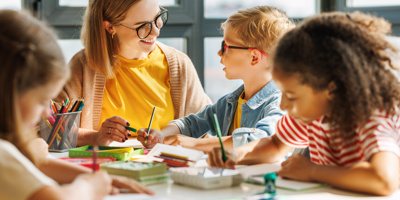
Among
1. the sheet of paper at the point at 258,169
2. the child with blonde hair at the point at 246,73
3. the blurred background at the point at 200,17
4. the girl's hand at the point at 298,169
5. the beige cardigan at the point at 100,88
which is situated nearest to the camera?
the girl's hand at the point at 298,169

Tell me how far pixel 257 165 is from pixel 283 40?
0.38m

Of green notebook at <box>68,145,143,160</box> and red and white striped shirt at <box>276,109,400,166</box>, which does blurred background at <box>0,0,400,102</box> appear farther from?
red and white striped shirt at <box>276,109,400,166</box>

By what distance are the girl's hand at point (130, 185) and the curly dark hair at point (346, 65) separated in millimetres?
413

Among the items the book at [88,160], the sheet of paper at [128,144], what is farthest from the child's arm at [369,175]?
the sheet of paper at [128,144]

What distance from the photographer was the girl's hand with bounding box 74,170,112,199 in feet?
2.98

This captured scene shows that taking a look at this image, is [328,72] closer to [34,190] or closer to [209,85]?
[34,190]

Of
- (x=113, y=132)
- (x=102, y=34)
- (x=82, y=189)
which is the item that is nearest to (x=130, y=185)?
(x=82, y=189)

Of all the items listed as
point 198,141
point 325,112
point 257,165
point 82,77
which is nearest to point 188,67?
point 82,77

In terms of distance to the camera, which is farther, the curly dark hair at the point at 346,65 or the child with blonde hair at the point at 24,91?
the curly dark hair at the point at 346,65

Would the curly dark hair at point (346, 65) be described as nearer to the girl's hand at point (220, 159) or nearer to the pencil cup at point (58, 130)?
the girl's hand at point (220, 159)

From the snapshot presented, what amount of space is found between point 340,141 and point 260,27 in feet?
2.76

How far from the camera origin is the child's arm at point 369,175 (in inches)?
38.8

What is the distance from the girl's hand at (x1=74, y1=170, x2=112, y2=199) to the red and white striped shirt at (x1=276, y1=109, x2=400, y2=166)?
21.9 inches

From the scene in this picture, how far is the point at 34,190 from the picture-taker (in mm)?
783
